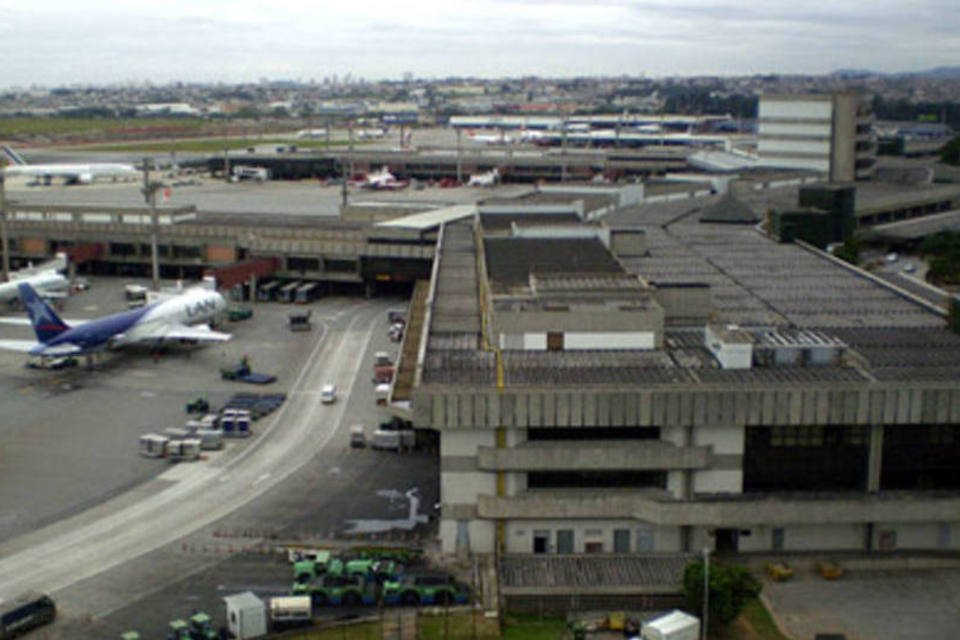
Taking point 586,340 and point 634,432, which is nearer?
point 634,432

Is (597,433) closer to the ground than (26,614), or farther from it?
farther from it

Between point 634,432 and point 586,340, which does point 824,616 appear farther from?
point 586,340

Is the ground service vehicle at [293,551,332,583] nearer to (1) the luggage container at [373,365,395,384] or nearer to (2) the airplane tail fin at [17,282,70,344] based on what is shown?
(1) the luggage container at [373,365,395,384]

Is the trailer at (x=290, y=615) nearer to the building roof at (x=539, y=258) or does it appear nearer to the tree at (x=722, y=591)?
the tree at (x=722, y=591)

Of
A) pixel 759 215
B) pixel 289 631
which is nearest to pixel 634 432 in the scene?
pixel 289 631

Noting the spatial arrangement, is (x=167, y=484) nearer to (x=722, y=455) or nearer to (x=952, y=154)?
(x=722, y=455)

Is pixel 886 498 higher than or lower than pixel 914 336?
lower

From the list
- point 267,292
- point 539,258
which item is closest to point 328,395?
point 539,258
